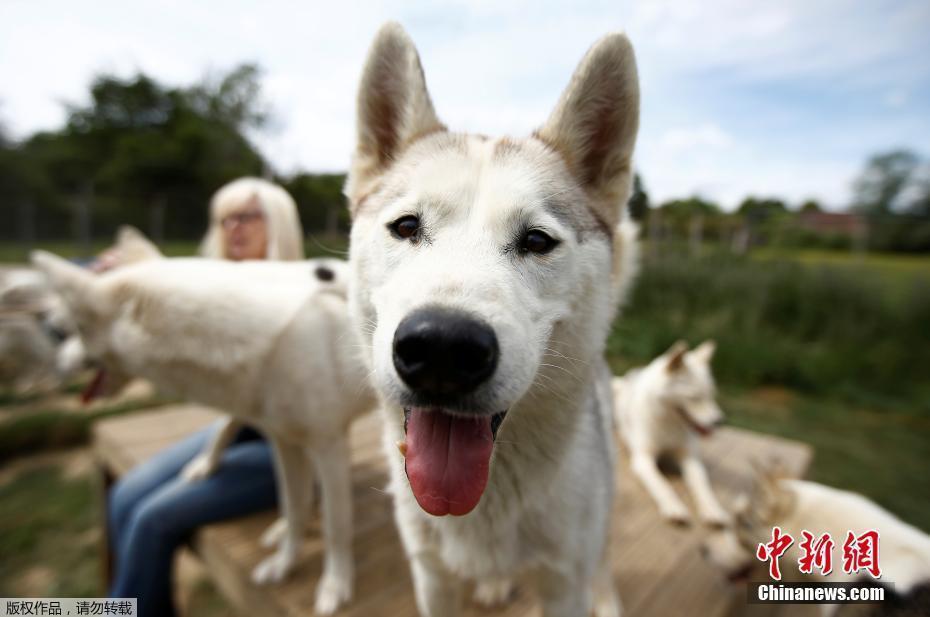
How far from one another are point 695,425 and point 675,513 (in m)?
0.68

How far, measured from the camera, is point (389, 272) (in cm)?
124

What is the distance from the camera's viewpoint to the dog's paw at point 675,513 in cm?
275

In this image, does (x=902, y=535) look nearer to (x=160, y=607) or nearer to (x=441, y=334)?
(x=441, y=334)

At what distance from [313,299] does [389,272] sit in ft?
3.24

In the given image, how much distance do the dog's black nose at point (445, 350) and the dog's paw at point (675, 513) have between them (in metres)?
2.48

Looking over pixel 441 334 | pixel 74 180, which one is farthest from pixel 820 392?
pixel 74 180

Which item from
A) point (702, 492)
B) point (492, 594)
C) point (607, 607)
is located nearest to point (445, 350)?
point (492, 594)

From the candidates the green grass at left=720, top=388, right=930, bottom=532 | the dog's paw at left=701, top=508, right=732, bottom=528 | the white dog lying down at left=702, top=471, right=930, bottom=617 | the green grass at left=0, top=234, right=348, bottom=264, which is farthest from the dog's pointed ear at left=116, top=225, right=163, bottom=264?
the green grass at left=0, top=234, right=348, bottom=264

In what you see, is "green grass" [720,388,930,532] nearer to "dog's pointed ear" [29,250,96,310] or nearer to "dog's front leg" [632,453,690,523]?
"dog's front leg" [632,453,690,523]

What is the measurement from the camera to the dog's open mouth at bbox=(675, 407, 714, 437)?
3.13m

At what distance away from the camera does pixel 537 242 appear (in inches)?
48.9

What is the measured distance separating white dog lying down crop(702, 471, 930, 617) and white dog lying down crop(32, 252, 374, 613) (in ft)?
6.69

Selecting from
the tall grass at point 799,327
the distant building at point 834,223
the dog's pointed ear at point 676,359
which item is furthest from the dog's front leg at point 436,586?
the distant building at point 834,223

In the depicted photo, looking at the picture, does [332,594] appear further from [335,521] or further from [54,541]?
[54,541]
